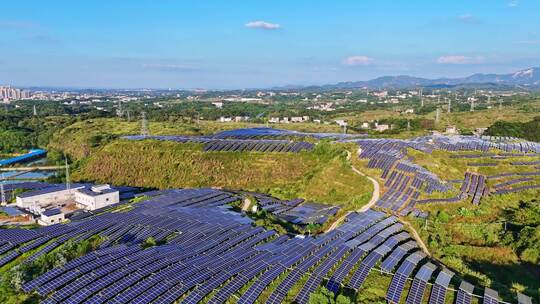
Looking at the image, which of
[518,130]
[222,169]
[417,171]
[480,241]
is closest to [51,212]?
[222,169]

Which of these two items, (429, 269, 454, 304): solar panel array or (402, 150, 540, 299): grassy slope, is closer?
(429, 269, 454, 304): solar panel array

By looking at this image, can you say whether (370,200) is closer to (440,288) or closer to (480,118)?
(440,288)

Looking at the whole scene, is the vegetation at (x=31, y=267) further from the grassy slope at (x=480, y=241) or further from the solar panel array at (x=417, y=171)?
the solar panel array at (x=417, y=171)

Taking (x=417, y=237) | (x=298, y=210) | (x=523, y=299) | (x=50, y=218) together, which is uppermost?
(x=50, y=218)

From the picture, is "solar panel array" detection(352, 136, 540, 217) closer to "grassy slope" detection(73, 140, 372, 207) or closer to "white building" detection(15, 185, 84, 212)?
"grassy slope" detection(73, 140, 372, 207)

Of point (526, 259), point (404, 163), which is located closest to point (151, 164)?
point (404, 163)

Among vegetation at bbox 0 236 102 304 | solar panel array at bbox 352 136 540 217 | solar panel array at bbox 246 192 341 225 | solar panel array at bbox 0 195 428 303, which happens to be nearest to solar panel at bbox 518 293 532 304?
solar panel array at bbox 0 195 428 303

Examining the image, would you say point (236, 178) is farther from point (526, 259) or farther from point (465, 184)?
point (526, 259)

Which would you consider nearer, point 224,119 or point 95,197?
point 95,197
